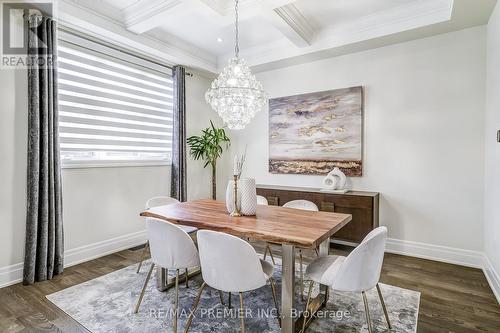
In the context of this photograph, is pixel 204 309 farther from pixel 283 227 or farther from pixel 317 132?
pixel 317 132

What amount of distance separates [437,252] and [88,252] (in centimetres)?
425

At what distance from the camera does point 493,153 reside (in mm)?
2654

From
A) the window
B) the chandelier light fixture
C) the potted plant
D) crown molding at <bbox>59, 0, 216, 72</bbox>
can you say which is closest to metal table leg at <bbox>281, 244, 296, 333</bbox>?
the chandelier light fixture

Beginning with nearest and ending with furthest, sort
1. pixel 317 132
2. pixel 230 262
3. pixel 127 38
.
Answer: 1. pixel 230 262
2. pixel 127 38
3. pixel 317 132

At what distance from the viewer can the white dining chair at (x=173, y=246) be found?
192 cm

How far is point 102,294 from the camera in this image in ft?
8.10

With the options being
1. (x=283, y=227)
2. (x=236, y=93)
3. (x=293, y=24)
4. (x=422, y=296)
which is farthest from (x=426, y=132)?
(x=283, y=227)

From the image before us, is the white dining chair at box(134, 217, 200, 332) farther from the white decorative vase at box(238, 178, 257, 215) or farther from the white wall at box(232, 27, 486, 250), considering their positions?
the white wall at box(232, 27, 486, 250)

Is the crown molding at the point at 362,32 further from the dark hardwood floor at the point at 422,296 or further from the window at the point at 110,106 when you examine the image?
the dark hardwood floor at the point at 422,296

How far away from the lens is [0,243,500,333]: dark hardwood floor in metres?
2.02

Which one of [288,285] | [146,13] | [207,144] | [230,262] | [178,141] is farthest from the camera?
[207,144]

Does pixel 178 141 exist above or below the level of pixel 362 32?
below

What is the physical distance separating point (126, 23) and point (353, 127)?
322 cm

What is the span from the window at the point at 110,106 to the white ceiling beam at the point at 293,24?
197 centimetres
